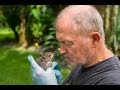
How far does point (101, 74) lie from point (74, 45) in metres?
0.16

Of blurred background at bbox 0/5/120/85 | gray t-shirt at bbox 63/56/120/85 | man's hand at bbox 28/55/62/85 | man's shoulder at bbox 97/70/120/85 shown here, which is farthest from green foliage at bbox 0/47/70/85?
man's shoulder at bbox 97/70/120/85

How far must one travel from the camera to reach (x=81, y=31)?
1.19 metres

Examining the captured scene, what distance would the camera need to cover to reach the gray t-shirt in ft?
3.74

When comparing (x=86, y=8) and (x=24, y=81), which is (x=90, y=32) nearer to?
(x=86, y=8)

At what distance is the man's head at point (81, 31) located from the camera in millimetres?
1176

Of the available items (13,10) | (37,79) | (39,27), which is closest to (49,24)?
(39,27)

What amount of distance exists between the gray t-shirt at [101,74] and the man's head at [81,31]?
4 cm

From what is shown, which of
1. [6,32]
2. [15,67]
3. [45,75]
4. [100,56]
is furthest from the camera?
[6,32]

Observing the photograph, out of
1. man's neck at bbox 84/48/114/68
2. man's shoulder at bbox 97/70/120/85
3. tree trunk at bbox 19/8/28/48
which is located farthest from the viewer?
tree trunk at bbox 19/8/28/48

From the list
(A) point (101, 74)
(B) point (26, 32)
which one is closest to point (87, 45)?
(A) point (101, 74)

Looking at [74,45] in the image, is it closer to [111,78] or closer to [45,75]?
[111,78]

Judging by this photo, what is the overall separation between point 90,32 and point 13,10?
8.73 feet

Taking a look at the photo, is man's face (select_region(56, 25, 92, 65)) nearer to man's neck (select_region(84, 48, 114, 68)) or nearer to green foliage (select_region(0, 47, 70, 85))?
man's neck (select_region(84, 48, 114, 68))

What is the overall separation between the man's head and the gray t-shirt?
0.04 metres
